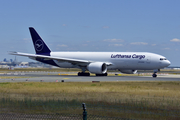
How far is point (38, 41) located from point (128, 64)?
838 inches

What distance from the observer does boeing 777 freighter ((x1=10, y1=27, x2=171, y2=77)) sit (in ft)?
169

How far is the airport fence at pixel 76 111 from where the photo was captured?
13609mm

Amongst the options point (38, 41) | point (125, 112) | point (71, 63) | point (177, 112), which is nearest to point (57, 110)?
point (125, 112)

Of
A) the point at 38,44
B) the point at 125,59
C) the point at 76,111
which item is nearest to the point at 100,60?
the point at 125,59

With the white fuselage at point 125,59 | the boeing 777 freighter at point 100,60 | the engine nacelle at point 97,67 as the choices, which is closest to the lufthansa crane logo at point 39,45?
the boeing 777 freighter at point 100,60

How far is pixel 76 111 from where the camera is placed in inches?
602

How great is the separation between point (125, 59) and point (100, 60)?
5441mm

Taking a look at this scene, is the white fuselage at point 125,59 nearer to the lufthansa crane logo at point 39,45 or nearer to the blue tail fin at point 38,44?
the blue tail fin at point 38,44

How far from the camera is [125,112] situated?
14602 millimetres

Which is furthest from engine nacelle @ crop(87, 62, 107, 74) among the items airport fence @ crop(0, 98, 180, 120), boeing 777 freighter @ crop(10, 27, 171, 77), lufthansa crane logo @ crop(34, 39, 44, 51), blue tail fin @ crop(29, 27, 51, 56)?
airport fence @ crop(0, 98, 180, 120)

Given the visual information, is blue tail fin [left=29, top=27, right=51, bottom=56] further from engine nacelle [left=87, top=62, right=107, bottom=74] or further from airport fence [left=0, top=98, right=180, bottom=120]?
airport fence [left=0, top=98, right=180, bottom=120]

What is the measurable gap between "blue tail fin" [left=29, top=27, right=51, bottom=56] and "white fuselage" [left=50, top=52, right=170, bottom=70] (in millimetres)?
4225

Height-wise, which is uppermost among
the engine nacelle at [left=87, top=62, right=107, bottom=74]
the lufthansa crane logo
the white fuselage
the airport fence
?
the lufthansa crane logo

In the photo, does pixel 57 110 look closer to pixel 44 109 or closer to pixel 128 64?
pixel 44 109
